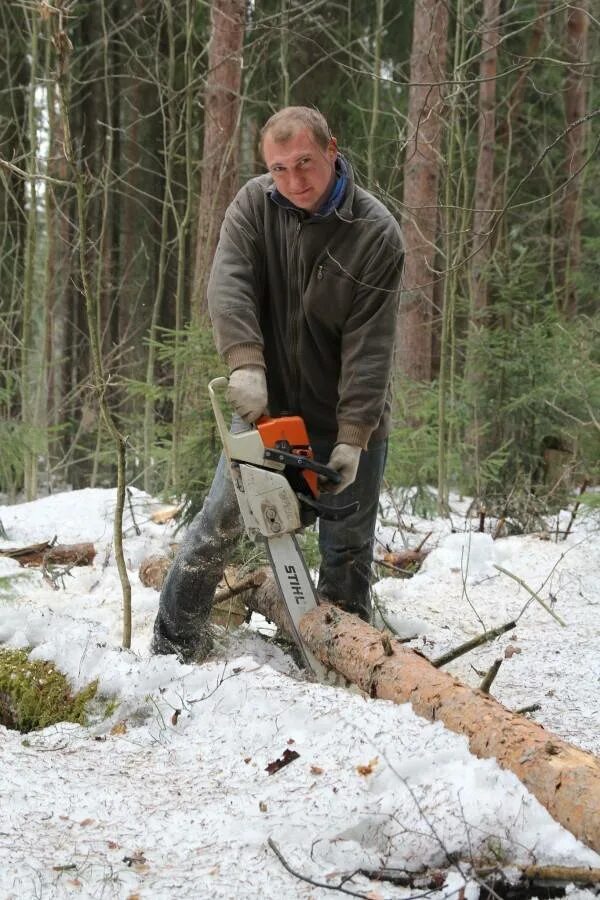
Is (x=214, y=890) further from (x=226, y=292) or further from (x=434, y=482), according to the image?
(x=434, y=482)

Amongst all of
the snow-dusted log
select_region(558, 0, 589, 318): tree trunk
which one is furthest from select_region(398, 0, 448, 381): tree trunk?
the snow-dusted log

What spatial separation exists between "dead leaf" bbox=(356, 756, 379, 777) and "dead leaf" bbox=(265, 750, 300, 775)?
0.23 m

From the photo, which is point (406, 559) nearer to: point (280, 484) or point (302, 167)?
point (280, 484)

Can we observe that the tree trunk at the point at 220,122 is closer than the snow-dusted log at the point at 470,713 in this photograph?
No

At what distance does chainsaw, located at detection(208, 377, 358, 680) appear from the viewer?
10.5 feet

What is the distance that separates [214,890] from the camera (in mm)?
2004

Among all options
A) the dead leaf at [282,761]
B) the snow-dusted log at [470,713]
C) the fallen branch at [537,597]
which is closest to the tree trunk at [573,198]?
Result: the fallen branch at [537,597]

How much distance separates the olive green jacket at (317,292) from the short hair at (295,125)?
247 mm

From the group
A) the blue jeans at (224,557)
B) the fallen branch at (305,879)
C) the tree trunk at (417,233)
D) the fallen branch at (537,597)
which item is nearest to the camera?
the fallen branch at (305,879)

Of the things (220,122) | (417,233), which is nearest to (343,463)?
(220,122)

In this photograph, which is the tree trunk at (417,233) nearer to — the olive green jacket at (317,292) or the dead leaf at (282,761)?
the olive green jacket at (317,292)

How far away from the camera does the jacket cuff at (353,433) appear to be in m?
3.48

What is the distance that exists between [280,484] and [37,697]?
1.19 m

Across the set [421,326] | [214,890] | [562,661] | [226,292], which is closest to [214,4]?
[421,326]
